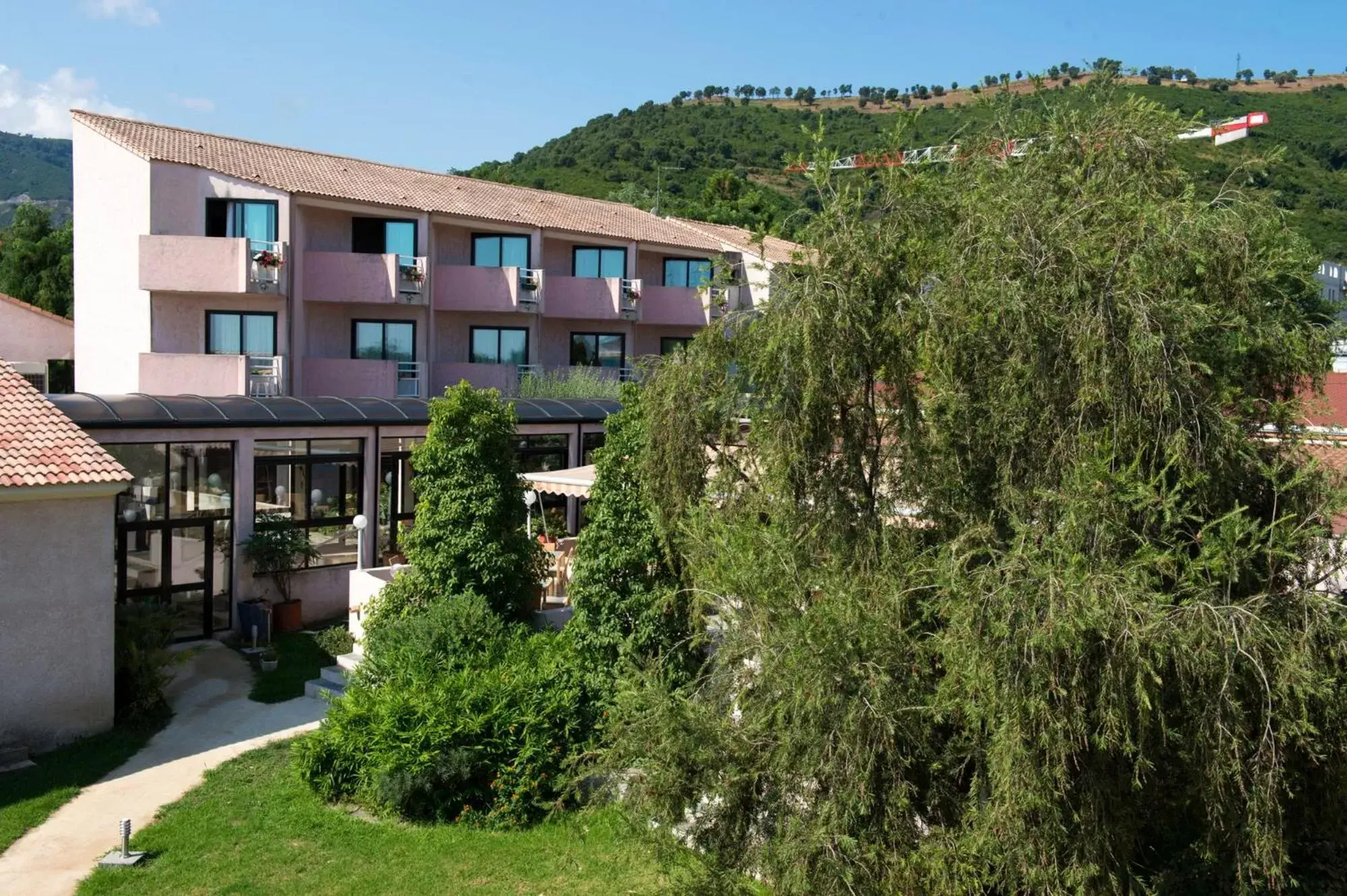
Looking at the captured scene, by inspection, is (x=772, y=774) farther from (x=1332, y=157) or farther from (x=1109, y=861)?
(x=1332, y=157)

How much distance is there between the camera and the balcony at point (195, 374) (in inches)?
1213

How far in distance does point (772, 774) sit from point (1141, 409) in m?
4.45

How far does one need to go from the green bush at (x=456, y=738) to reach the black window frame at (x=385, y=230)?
21.0 metres

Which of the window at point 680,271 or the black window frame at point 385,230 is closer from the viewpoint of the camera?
the black window frame at point 385,230

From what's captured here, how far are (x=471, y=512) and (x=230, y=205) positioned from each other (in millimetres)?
18326

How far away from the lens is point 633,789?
10.5 metres

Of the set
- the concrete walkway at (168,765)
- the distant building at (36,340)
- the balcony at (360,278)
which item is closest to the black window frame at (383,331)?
the balcony at (360,278)

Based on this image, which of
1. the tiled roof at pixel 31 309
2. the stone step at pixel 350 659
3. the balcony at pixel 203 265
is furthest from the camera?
the tiled roof at pixel 31 309

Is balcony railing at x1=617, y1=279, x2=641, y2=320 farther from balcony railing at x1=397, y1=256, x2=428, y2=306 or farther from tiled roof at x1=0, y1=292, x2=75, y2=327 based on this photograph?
tiled roof at x1=0, y1=292, x2=75, y2=327

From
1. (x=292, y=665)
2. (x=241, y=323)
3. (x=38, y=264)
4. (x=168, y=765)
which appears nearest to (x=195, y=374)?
(x=241, y=323)

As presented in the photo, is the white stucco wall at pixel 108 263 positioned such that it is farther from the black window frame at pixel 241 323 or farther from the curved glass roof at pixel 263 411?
the curved glass roof at pixel 263 411

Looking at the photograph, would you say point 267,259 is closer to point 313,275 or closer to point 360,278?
point 313,275

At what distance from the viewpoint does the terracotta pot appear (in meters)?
25.1

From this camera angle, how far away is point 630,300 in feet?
135
